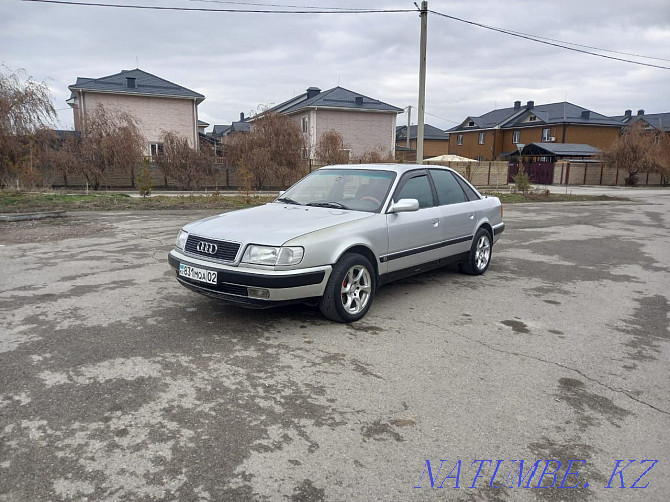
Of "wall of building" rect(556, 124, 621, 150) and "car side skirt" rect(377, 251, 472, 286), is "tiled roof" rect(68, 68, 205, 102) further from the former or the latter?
"wall of building" rect(556, 124, 621, 150)

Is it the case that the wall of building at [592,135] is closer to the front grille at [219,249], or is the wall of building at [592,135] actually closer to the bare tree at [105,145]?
the bare tree at [105,145]

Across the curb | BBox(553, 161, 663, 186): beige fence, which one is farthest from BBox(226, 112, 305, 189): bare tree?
BBox(553, 161, 663, 186): beige fence

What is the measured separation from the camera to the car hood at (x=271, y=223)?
4.53 metres

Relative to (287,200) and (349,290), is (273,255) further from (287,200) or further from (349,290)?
(287,200)

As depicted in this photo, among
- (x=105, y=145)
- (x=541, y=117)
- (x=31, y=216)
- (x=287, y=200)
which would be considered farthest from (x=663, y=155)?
(x=31, y=216)

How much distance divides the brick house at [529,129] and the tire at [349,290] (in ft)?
162

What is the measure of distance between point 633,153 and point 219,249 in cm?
4243

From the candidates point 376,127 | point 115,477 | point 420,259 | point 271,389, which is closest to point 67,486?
point 115,477

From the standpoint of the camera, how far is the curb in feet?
38.3

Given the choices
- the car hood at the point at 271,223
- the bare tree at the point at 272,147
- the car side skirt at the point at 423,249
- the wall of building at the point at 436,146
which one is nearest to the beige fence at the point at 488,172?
the bare tree at the point at 272,147

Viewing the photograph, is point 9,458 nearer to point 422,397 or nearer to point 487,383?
point 422,397

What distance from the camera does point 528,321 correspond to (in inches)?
207

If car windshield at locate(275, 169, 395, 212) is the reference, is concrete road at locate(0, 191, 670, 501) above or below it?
below

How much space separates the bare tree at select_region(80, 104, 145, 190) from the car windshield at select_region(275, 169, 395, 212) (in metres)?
18.2
